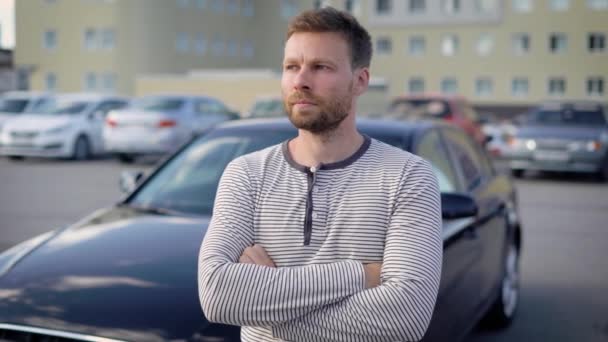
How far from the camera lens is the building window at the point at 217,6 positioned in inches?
2645

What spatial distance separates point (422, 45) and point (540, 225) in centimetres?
5221

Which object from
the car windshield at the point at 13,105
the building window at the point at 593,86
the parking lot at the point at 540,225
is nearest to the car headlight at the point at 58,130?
the parking lot at the point at 540,225

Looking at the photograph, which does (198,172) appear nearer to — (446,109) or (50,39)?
(446,109)

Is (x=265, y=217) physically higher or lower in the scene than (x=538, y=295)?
higher

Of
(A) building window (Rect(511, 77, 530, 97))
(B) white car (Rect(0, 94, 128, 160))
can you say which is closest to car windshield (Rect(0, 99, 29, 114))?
(B) white car (Rect(0, 94, 128, 160))

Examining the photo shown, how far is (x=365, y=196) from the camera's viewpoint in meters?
2.23

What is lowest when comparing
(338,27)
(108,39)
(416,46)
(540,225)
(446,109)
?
(540,225)

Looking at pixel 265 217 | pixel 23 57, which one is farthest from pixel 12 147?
pixel 23 57

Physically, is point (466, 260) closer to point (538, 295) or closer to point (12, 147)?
point (538, 295)

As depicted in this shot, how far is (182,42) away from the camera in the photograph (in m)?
64.4

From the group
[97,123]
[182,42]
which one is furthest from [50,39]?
[97,123]

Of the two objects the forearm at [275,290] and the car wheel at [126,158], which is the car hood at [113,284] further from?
the car wheel at [126,158]

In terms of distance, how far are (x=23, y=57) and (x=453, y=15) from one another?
31.0m

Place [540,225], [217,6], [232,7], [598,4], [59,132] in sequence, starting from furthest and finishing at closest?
[232,7] → [217,6] → [598,4] → [59,132] → [540,225]
